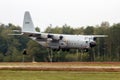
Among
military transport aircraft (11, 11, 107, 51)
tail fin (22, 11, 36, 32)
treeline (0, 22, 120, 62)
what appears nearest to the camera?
military transport aircraft (11, 11, 107, 51)

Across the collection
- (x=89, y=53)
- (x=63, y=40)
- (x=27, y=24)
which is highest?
(x=27, y=24)

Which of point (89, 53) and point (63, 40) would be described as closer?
point (63, 40)

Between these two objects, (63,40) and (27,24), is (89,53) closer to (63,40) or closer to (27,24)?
(27,24)

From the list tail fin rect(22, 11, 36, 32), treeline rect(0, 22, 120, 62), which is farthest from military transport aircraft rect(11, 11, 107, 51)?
treeline rect(0, 22, 120, 62)

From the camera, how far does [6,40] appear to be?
525 ft

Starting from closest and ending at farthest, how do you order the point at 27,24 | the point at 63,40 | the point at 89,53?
1. the point at 63,40
2. the point at 27,24
3. the point at 89,53

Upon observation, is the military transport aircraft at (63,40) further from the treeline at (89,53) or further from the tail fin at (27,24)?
the treeline at (89,53)

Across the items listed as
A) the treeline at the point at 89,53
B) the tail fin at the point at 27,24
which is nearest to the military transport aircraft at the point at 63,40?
the tail fin at the point at 27,24

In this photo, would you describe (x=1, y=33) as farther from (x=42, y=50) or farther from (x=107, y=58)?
(x=107, y=58)

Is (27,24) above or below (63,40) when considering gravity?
above

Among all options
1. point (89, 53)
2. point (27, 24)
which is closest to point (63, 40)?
point (27, 24)

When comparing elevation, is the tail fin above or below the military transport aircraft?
above

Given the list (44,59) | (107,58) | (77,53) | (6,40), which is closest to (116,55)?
(107,58)

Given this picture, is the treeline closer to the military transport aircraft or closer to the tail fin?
the tail fin
